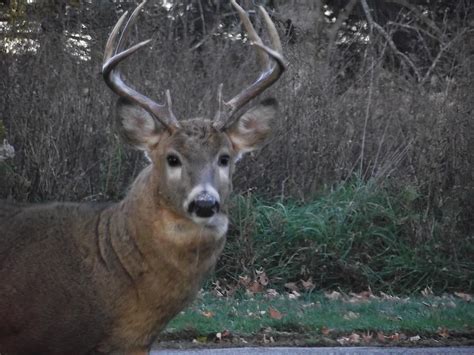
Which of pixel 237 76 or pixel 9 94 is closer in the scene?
pixel 9 94

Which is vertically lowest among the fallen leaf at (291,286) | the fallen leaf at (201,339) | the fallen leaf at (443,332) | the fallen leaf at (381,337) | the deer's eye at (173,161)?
the fallen leaf at (291,286)

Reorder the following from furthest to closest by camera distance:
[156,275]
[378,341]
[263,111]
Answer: [378,341], [263,111], [156,275]

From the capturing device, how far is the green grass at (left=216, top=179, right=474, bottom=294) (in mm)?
9820

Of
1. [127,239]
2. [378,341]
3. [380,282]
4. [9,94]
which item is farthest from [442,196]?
[127,239]

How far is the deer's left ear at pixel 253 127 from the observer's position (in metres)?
6.03

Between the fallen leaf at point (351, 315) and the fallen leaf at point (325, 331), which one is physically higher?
the fallen leaf at point (325, 331)

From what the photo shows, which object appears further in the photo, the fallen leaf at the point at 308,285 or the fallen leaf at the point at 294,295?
the fallen leaf at the point at 308,285

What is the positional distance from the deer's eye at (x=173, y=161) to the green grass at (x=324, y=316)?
2412mm

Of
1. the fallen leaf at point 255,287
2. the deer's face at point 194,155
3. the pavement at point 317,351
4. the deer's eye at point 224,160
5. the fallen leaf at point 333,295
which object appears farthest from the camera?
the fallen leaf at point 255,287

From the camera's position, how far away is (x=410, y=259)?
1009 cm

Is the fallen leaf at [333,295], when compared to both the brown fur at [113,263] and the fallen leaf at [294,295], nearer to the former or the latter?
the fallen leaf at [294,295]

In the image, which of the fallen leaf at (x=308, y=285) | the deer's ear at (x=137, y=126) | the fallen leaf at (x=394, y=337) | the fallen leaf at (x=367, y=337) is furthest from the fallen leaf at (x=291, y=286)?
the deer's ear at (x=137, y=126)

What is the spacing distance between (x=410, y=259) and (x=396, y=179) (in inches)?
50.8

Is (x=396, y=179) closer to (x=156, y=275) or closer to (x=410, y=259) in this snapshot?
(x=410, y=259)
